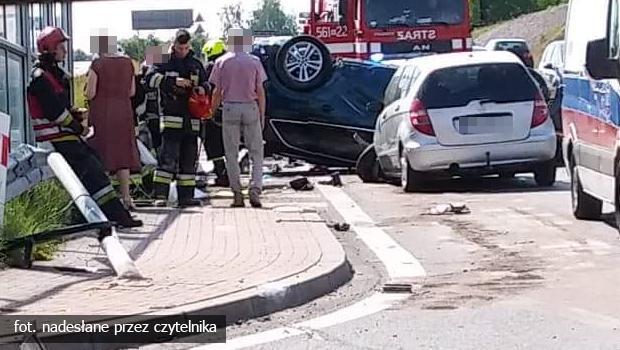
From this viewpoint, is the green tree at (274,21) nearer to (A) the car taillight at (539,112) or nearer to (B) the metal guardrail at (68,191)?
(A) the car taillight at (539,112)

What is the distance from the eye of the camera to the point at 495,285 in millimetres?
9688

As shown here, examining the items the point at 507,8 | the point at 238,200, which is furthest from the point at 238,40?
the point at 507,8

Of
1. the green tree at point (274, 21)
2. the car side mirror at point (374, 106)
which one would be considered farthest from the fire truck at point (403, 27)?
the car side mirror at point (374, 106)

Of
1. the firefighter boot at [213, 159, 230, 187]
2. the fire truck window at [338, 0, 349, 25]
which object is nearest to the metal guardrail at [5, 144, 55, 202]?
the firefighter boot at [213, 159, 230, 187]

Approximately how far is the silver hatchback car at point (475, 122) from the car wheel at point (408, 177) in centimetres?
2

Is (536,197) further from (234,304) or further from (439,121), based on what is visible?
(234,304)

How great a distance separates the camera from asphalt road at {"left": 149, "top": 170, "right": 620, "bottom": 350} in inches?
307

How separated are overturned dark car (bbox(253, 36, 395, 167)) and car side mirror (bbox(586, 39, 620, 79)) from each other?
9.33m

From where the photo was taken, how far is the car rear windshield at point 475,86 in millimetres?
16938

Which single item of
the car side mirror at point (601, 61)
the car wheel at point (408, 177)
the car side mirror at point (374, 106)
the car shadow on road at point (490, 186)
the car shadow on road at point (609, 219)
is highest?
the car side mirror at point (601, 61)

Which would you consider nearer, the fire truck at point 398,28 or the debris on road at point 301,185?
the debris on road at point 301,185

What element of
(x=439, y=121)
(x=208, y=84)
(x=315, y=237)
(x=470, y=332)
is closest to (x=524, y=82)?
(x=439, y=121)

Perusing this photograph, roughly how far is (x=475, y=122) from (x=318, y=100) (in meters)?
4.15

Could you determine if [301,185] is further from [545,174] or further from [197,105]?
[197,105]
